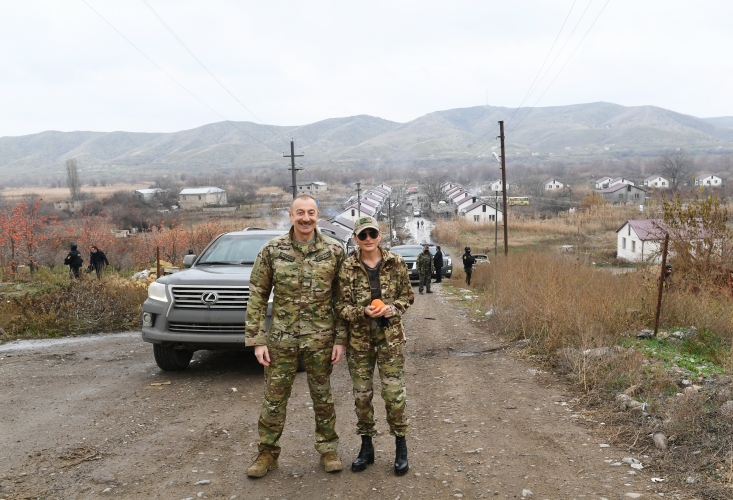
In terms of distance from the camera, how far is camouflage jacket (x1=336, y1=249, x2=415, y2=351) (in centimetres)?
447

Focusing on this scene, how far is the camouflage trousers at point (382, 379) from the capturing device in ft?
14.7

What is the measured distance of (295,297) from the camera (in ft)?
14.8

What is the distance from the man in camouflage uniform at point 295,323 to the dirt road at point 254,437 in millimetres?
385

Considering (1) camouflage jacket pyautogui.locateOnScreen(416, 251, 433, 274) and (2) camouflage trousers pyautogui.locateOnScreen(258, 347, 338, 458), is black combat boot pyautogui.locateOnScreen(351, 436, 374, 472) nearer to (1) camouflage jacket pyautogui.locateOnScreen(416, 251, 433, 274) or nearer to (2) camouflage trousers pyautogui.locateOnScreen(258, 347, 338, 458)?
(2) camouflage trousers pyautogui.locateOnScreen(258, 347, 338, 458)

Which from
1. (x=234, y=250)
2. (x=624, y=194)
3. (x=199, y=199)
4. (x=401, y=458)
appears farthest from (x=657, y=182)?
(x=401, y=458)

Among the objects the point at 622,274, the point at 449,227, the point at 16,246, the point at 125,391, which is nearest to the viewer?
the point at 125,391

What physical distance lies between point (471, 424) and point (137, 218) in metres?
54.8

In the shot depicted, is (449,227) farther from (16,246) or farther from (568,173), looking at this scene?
(568,173)

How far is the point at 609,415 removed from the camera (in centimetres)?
570

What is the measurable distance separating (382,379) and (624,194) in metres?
119

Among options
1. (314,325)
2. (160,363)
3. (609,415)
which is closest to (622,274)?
(609,415)

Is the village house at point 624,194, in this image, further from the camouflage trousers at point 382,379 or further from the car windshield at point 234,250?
the camouflage trousers at point 382,379

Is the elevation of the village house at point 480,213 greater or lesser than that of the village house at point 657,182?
lesser

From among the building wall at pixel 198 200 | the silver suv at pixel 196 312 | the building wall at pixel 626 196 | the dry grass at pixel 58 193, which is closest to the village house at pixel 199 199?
the building wall at pixel 198 200
